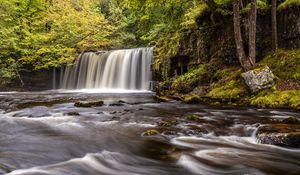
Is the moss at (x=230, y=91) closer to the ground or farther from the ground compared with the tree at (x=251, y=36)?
closer to the ground

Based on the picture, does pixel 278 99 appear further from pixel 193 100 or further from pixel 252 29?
pixel 252 29

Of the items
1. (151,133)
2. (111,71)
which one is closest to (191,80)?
(151,133)

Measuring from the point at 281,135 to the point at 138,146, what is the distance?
8.62ft

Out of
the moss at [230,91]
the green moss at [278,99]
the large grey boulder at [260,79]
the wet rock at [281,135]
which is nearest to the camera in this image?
the wet rock at [281,135]

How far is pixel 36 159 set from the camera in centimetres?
507

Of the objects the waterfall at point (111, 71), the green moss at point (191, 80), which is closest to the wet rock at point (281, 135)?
the green moss at point (191, 80)

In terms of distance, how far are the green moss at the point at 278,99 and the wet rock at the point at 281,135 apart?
3.68 meters

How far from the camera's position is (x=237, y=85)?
1222 cm

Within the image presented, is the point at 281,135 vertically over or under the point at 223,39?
under

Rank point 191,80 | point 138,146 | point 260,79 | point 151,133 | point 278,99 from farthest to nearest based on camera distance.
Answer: point 191,80
point 260,79
point 278,99
point 151,133
point 138,146

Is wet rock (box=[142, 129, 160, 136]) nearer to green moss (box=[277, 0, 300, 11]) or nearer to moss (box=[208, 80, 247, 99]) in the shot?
moss (box=[208, 80, 247, 99])

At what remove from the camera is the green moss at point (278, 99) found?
9.89 meters

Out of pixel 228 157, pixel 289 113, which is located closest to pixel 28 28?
pixel 289 113

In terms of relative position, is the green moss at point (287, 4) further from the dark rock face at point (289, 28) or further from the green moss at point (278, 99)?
the green moss at point (278, 99)
